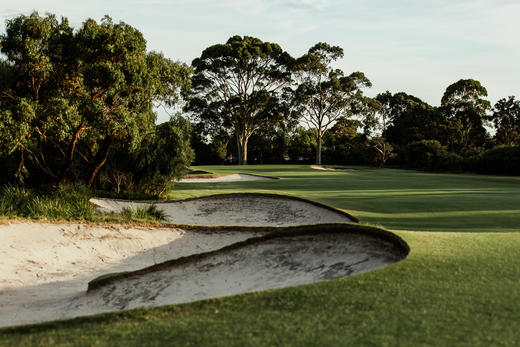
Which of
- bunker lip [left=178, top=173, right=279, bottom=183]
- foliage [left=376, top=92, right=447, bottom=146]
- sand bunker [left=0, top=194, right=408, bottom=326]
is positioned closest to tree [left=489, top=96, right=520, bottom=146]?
foliage [left=376, top=92, right=447, bottom=146]

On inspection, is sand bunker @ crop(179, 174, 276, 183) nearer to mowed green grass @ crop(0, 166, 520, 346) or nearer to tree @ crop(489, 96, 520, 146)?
mowed green grass @ crop(0, 166, 520, 346)

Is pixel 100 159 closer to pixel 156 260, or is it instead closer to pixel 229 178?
pixel 156 260

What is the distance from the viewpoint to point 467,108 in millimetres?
58875

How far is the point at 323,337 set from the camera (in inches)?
128

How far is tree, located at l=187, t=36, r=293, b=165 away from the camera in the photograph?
45947 millimetres

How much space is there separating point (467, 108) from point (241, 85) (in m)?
34.7

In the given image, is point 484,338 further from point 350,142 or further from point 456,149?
point 456,149

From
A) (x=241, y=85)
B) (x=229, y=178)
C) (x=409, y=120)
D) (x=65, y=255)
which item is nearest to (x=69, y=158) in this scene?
(x=65, y=255)

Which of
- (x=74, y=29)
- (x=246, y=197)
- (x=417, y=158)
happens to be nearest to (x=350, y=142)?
(x=417, y=158)

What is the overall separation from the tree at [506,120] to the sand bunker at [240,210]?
2207 inches

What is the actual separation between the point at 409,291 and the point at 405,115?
62.7m

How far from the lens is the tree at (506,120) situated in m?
58.9

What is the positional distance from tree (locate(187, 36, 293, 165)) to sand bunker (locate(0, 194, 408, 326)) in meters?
37.6

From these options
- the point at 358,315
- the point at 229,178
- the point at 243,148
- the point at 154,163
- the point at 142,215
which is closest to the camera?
the point at 358,315
